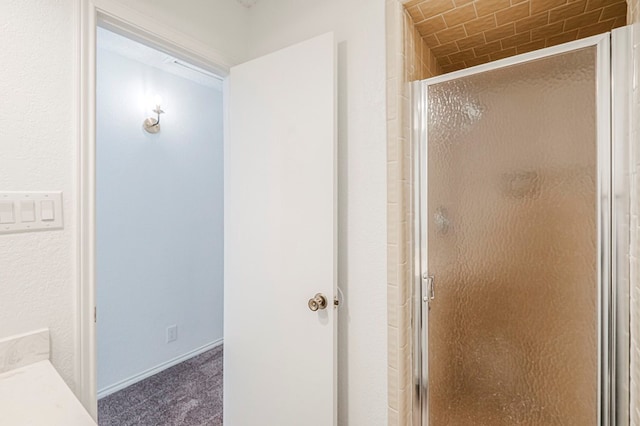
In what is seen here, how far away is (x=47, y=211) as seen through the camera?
3.24 feet

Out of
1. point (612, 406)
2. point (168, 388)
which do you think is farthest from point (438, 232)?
point (168, 388)

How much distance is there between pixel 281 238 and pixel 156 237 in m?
1.58

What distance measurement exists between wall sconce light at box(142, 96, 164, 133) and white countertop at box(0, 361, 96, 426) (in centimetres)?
186

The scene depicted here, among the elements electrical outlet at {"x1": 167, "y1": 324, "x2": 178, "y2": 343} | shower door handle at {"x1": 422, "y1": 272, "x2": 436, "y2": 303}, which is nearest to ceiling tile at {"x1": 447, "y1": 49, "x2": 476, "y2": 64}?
shower door handle at {"x1": 422, "y1": 272, "x2": 436, "y2": 303}

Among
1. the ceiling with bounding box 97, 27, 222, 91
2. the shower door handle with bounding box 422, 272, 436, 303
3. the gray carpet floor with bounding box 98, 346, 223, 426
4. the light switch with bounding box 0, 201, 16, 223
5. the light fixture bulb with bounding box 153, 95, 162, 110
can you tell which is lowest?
the gray carpet floor with bounding box 98, 346, 223, 426

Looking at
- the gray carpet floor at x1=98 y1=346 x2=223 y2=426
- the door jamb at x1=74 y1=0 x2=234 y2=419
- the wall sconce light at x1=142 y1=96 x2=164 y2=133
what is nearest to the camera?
the door jamb at x1=74 y1=0 x2=234 y2=419

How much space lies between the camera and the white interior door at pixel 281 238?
1.21 meters

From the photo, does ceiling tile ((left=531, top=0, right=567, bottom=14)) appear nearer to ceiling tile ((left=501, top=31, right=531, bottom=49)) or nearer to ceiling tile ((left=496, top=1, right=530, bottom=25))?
ceiling tile ((left=496, top=1, right=530, bottom=25))

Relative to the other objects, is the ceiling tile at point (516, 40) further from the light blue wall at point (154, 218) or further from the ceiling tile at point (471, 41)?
the light blue wall at point (154, 218)

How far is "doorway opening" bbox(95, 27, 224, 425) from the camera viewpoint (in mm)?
2102

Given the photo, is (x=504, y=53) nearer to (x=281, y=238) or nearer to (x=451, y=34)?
(x=451, y=34)

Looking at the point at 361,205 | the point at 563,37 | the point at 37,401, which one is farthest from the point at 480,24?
the point at 37,401

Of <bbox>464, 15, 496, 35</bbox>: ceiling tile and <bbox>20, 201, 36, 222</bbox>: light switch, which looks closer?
<bbox>20, 201, 36, 222</bbox>: light switch

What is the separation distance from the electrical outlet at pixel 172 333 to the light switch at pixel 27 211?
1836mm
